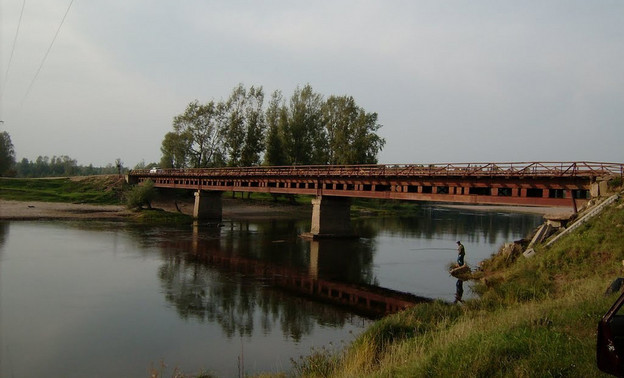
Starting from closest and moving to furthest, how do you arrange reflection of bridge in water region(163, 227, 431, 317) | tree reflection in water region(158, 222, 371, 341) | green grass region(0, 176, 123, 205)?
tree reflection in water region(158, 222, 371, 341) < reflection of bridge in water region(163, 227, 431, 317) < green grass region(0, 176, 123, 205)

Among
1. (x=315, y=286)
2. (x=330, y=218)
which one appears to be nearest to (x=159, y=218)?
(x=330, y=218)

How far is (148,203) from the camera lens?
223ft

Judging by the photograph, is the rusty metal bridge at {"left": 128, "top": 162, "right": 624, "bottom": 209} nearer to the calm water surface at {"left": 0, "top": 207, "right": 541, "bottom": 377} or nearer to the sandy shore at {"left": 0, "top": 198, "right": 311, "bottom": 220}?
the calm water surface at {"left": 0, "top": 207, "right": 541, "bottom": 377}

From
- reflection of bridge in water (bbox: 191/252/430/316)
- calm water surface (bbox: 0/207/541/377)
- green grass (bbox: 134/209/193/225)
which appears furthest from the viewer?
green grass (bbox: 134/209/193/225)

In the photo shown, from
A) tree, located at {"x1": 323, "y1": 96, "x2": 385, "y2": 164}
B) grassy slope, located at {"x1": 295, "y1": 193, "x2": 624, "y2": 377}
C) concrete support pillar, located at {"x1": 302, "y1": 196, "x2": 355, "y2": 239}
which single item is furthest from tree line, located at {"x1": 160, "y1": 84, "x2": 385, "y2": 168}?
grassy slope, located at {"x1": 295, "y1": 193, "x2": 624, "y2": 377}

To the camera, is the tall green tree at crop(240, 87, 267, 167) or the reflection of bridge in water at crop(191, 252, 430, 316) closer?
the reflection of bridge in water at crop(191, 252, 430, 316)

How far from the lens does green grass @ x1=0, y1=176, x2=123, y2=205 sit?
244 feet

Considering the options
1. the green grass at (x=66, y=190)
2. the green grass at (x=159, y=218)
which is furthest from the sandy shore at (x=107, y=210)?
the green grass at (x=66, y=190)

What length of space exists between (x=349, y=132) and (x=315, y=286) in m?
57.6

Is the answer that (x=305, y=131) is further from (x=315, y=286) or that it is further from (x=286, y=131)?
(x=315, y=286)

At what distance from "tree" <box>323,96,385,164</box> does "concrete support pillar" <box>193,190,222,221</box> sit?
24.0m

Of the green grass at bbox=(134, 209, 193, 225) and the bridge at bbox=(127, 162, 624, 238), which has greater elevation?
the bridge at bbox=(127, 162, 624, 238)

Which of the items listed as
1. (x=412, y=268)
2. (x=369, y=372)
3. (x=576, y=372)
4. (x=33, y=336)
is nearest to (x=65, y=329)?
(x=33, y=336)

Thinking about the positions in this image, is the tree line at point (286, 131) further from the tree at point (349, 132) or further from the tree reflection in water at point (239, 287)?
the tree reflection in water at point (239, 287)
